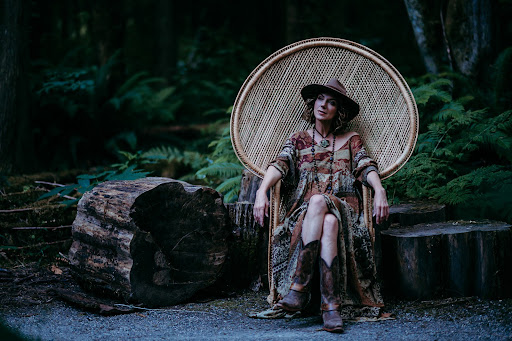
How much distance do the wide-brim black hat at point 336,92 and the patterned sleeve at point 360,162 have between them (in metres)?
0.21

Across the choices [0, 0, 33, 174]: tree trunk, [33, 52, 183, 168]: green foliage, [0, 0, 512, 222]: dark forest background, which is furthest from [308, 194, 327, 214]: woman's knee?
[33, 52, 183, 168]: green foliage

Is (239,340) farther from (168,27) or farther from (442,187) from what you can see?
(168,27)

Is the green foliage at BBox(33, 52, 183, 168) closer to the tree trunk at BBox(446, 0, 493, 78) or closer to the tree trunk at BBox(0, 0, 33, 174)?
the tree trunk at BBox(0, 0, 33, 174)

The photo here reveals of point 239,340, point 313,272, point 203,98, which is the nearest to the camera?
point 239,340

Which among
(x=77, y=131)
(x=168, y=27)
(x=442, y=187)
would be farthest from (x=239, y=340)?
(x=168, y=27)

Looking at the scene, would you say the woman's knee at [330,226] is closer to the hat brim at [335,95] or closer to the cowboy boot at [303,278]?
the cowboy boot at [303,278]

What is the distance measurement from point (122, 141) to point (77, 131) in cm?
72

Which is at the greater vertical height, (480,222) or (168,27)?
(168,27)

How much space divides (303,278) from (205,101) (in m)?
7.24

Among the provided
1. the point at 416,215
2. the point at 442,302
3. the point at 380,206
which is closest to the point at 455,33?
the point at 416,215

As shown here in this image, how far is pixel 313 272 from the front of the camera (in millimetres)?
3510

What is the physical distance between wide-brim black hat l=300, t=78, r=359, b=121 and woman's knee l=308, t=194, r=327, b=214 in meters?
0.84

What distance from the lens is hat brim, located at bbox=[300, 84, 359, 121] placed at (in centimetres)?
392

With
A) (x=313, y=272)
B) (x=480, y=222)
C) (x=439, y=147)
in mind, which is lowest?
(x=313, y=272)
